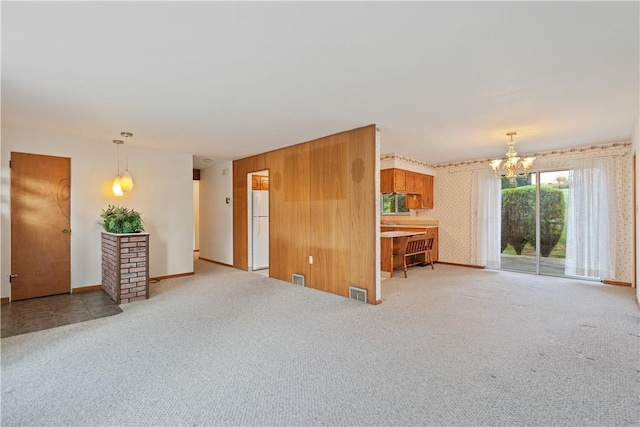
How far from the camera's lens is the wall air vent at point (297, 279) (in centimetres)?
491

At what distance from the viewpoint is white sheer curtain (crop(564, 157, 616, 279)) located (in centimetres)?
499

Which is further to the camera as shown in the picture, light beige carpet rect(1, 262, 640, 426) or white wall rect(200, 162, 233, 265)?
white wall rect(200, 162, 233, 265)

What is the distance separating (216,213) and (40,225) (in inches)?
127

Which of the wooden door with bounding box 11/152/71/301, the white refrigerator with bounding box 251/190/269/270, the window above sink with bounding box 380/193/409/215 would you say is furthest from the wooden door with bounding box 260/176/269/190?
the wooden door with bounding box 11/152/71/301

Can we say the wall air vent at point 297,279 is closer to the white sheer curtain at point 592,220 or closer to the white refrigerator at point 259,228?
the white refrigerator at point 259,228

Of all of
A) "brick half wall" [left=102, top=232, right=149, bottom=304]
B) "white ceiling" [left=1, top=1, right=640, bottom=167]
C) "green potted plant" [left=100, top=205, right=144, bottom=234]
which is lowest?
"brick half wall" [left=102, top=232, right=149, bottom=304]

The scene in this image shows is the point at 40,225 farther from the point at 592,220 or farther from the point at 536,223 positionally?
the point at 592,220

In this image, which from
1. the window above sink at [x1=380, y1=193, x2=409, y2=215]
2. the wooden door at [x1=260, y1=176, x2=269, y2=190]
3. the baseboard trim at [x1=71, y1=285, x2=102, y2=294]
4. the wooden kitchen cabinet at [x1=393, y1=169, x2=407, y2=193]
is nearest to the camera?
the baseboard trim at [x1=71, y1=285, x2=102, y2=294]


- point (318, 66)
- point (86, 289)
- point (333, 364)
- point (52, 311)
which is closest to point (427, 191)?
point (318, 66)

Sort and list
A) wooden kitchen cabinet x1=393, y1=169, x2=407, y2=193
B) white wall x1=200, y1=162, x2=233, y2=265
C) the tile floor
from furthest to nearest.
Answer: white wall x1=200, y1=162, x2=233, y2=265
wooden kitchen cabinet x1=393, y1=169, x2=407, y2=193
the tile floor

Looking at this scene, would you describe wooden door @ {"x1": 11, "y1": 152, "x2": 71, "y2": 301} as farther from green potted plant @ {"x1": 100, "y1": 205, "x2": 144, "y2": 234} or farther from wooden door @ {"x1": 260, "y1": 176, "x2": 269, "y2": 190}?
wooden door @ {"x1": 260, "y1": 176, "x2": 269, "y2": 190}

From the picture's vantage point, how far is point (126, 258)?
403cm

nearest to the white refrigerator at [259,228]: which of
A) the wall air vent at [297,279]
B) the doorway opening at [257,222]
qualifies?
the doorway opening at [257,222]

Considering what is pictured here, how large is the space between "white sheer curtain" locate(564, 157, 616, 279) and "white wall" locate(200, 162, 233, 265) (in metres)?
6.74
